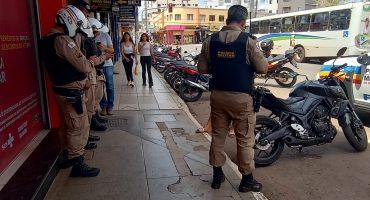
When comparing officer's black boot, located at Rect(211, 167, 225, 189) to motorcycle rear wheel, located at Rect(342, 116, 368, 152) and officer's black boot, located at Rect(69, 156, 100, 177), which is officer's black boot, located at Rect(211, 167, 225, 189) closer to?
officer's black boot, located at Rect(69, 156, 100, 177)

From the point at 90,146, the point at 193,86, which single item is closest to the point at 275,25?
the point at 193,86

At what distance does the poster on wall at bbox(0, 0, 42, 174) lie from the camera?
309 centimetres

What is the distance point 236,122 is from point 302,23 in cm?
1777

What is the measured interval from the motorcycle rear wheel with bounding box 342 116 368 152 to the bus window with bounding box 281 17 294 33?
16.5 metres

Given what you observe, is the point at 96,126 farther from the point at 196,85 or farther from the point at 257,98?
the point at 196,85

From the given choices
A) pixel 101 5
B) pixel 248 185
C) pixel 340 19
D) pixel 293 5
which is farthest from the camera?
pixel 293 5

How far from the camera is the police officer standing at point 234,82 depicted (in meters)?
2.89

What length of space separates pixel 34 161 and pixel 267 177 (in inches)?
108

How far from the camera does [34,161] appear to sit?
129 inches

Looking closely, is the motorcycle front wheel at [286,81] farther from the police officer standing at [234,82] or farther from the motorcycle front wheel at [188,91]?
the police officer standing at [234,82]

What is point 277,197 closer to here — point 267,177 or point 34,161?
point 267,177

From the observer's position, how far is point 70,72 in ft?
9.97

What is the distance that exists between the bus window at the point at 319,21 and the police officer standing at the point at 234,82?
1620 centimetres

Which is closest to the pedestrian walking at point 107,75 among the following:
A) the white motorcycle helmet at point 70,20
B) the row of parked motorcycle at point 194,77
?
the white motorcycle helmet at point 70,20
